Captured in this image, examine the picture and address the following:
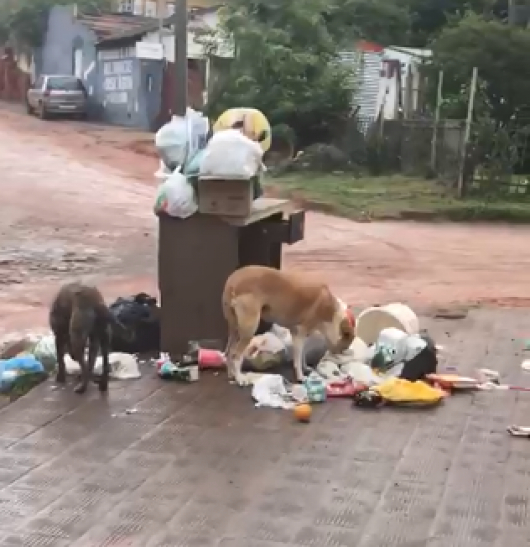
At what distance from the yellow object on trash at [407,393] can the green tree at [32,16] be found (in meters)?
43.6

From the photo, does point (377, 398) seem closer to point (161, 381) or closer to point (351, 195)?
point (161, 381)

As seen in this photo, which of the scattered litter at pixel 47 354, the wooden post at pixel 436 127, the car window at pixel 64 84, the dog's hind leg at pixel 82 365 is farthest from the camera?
the car window at pixel 64 84

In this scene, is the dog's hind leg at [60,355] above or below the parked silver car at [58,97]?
above

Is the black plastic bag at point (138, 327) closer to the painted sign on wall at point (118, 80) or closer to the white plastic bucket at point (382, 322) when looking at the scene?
the white plastic bucket at point (382, 322)

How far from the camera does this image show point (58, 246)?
15352 mm

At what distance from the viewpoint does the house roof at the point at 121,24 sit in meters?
37.7

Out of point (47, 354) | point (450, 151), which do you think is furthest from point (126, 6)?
point (47, 354)

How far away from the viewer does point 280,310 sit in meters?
6.54

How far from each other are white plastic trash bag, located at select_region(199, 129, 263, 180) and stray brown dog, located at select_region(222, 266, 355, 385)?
2.29ft

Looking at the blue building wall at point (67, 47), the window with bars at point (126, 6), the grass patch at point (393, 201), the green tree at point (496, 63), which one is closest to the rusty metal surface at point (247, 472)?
the grass patch at point (393, 201)

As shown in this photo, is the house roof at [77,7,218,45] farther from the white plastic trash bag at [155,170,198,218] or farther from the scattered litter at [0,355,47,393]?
the scattered litter at [0,355,47,393]

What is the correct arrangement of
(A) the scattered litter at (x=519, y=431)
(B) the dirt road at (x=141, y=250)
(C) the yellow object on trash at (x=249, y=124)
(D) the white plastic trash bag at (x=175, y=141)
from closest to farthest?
(A) the scattered litter at (x=519, y=431), (D) the white plastic trash bag at (x=175, y=141), (C) the yellow object on trash at (x=249, y=124), (B) the dirt road at (x=141, y=250)

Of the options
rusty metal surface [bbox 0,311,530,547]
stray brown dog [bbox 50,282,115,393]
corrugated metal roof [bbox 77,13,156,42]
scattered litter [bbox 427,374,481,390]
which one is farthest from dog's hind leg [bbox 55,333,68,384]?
corrugated metal roof [bbox 77,13,156,42]

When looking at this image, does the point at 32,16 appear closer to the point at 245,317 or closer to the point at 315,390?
the point at 245,317
